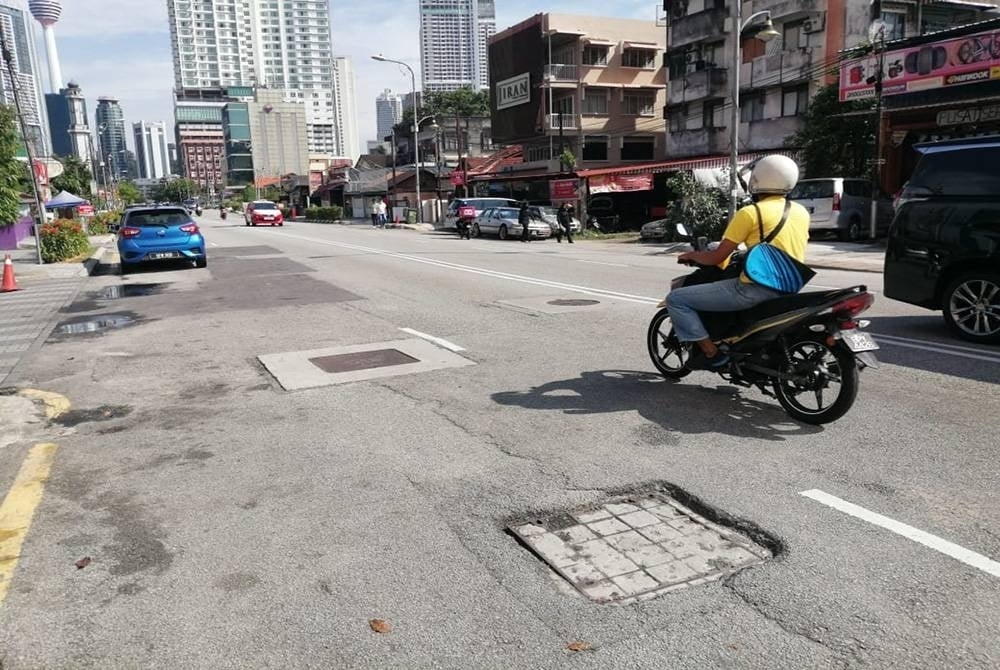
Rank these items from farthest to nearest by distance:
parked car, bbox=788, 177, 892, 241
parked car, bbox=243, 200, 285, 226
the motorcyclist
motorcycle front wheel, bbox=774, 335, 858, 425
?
parked car, bbox=243, 200, 285, 226, parked car, bbox=788, 177, 892, 241, the motorcyclist, motorcycle front wheel, bbox=774, 335, 858, 425

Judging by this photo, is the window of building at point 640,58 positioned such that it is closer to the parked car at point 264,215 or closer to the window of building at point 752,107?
the window of building at point 752,107

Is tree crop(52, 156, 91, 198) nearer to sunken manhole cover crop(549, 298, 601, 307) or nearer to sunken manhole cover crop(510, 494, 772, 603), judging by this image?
sunken manhole cover crop(549, 298, 601, 307)

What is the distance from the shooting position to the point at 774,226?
521cm

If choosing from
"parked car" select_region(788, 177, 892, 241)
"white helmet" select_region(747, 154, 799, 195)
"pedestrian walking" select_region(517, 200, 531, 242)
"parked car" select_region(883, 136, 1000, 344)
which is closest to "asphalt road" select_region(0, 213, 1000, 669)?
"parked car" select_region(883, 136, 1000, 344)

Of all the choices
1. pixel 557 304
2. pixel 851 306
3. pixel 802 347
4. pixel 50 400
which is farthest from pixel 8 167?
pixel 851 306

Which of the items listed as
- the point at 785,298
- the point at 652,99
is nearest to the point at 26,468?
the point at 785,298

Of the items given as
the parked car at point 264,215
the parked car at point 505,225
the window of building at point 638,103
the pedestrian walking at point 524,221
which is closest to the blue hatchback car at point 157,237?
the pedestrian walking at point 524,221

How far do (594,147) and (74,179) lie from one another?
151 feet

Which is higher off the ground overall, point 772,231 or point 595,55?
point 595,55

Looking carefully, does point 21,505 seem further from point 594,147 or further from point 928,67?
point 594,147

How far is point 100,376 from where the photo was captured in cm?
773

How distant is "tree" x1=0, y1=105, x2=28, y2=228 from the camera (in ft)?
59.7

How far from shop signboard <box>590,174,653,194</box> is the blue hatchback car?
19.6 metres

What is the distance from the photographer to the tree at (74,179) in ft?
219
